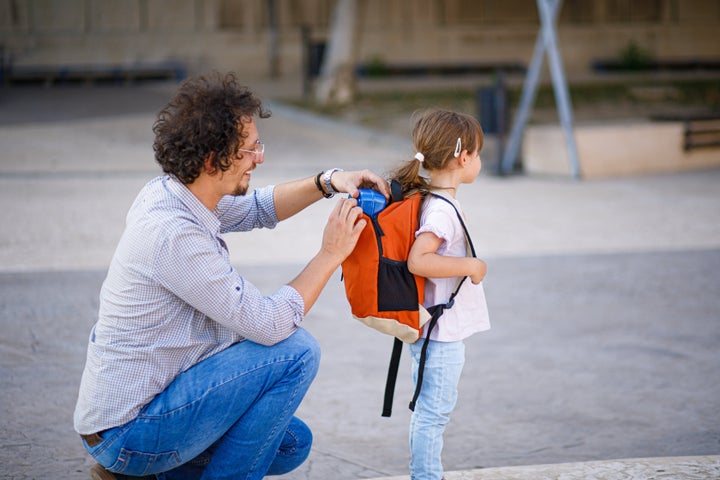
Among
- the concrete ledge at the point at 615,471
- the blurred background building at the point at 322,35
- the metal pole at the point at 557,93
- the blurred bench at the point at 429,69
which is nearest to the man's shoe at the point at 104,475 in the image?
the concrete ledge at the point at 615,471

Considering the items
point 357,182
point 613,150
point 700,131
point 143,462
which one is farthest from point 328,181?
point 700,131

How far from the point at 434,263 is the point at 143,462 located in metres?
1.04

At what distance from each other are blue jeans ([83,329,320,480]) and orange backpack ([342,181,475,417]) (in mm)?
229

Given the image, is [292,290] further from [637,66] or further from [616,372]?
[637,66]

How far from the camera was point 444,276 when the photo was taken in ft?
10.00

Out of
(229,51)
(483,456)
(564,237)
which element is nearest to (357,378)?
(483,456)

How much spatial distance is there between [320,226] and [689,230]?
3154 mm

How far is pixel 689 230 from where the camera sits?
327 inches

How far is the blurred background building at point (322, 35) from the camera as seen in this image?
73.3 feet

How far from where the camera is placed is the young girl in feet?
10.2

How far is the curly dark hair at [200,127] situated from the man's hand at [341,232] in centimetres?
35

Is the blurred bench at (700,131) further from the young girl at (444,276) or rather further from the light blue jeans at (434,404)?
the light blue jeans at (434,404)

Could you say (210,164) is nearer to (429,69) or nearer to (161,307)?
(161,307)

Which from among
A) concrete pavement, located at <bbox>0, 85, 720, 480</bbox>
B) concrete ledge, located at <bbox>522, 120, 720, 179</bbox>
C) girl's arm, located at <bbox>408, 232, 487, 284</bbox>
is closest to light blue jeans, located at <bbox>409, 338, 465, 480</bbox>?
girl's arm, located at <bbox>408, 232, 487, 284</bbox>
